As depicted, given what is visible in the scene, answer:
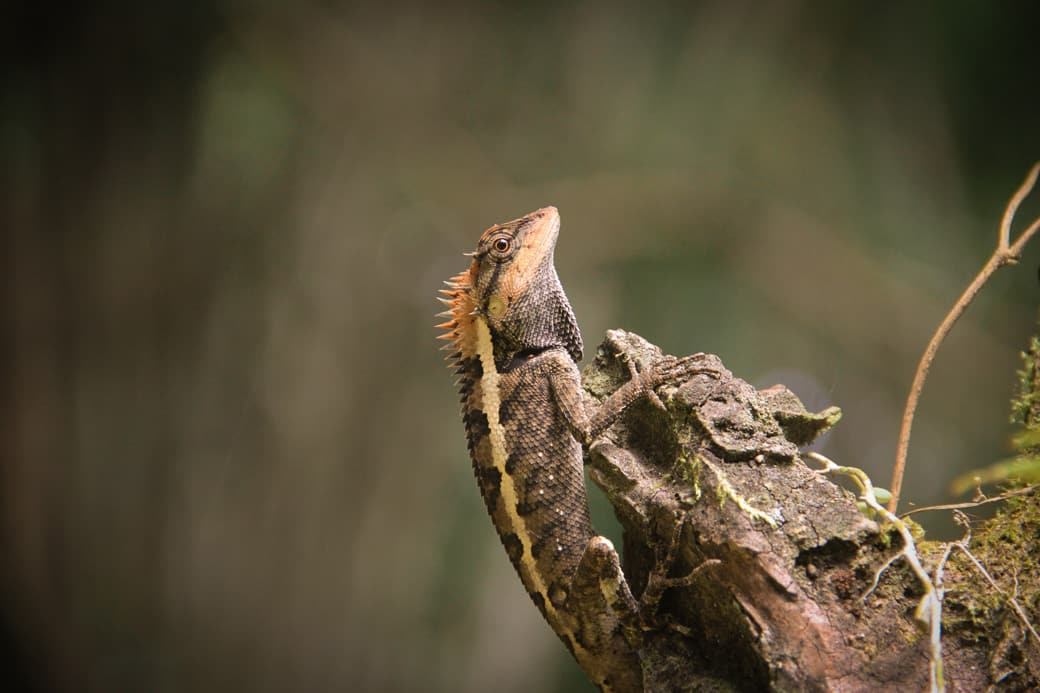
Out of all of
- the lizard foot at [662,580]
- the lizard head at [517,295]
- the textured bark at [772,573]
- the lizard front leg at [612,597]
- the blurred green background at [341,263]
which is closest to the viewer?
the textured bark at [772,573]

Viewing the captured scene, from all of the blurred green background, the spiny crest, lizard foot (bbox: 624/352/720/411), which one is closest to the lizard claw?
lizard foot (bbox: 624/352/720/411)

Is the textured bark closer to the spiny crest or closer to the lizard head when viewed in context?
the lizard head

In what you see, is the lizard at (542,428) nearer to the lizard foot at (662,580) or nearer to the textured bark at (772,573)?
the lizard foot at (662,580)

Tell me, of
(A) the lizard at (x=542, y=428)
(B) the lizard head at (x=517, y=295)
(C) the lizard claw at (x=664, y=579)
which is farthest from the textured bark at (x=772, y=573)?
(B) the lizard head at (x=517, y=295)

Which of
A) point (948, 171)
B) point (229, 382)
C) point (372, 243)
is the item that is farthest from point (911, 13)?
point (229, 382)

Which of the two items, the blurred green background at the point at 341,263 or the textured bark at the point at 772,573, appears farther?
the blurred green background at the point at 341,263

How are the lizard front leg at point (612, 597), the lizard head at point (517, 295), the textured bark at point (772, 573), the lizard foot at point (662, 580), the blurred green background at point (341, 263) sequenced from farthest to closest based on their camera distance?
the blurred green background at point (341, 263) → the lizard head at point (517, 295) → the lizard front leg at point (612, 597) → the lizard foot at point (662, 580) → the textured bark at point (772, 573)

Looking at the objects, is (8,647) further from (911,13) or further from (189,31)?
(911,13)
